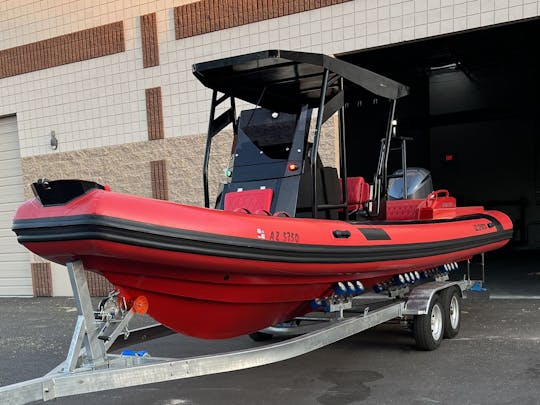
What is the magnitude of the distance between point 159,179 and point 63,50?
10.4 feet

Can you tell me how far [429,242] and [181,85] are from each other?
538 centimetres

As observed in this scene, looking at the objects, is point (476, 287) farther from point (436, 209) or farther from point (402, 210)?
point (402, 210)

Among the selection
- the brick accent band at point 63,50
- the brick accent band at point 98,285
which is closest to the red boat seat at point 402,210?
the brick accent band at point 98,285

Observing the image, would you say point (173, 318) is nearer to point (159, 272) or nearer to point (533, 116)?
point (159, 272)

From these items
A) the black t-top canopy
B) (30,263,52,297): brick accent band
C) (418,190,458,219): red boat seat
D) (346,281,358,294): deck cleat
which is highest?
the black t-top canopy

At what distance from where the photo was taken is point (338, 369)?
4.54 m

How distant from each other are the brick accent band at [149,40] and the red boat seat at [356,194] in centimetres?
505

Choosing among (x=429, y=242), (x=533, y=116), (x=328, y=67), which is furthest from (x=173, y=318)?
(x=533, y=116)

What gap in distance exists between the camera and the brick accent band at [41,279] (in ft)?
33.1

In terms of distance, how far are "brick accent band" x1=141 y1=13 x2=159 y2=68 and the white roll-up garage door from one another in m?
3.56

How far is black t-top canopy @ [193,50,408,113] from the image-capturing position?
392 cm

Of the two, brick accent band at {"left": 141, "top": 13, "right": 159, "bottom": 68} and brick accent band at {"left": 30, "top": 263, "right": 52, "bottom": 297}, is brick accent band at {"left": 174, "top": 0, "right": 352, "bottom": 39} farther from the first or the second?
brick accent band at {"left": 30, "top": 263, "right": 52, "bottom": 297}

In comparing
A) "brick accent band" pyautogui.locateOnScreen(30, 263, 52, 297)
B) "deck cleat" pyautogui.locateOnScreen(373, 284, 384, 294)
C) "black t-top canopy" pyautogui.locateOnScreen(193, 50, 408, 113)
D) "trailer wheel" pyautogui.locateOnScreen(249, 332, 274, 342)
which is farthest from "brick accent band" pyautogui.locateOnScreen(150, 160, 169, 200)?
"deck cleat" pyautogui.locateOnScreen(373, 284, 384, 294)

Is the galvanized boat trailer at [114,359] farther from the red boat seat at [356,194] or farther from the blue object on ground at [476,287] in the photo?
the blue object on ground at [476,287]
